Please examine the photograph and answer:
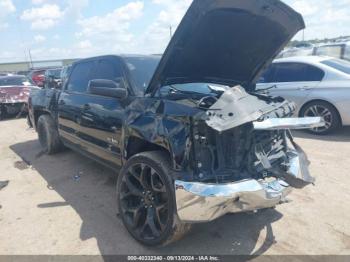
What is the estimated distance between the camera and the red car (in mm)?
10653

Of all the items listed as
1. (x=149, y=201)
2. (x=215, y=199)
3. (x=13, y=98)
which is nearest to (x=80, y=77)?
(x=149, y=201)

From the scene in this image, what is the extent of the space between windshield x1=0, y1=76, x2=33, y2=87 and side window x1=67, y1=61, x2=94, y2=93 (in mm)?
7830

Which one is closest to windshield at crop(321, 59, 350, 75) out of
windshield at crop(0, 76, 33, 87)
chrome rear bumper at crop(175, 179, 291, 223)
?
chrome rear bumper at crop(175, 179, 291, 223)

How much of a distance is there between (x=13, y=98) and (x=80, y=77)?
7.09 m

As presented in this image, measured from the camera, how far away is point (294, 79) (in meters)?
7.12

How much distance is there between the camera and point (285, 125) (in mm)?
2527

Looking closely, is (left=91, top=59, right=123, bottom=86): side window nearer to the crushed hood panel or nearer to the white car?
the crushed hood panel

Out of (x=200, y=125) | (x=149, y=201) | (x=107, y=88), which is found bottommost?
(x=149, y=201)

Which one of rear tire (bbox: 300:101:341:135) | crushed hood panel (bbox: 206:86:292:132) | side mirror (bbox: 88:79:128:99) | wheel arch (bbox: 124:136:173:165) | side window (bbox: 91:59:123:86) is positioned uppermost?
side window (bbox: 91:59:123:86)

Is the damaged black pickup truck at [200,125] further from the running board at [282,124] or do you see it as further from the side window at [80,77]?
the side window at [80,77]

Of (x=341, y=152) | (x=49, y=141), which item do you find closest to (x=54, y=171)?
(x=49, y=141)

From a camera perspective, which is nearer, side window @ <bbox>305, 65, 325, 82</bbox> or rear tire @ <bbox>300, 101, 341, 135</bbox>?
rear tire @ <bbox>300, 101, 341, 135</bbox>

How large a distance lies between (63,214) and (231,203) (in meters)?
2.27

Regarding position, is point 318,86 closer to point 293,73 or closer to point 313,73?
point 313,73
